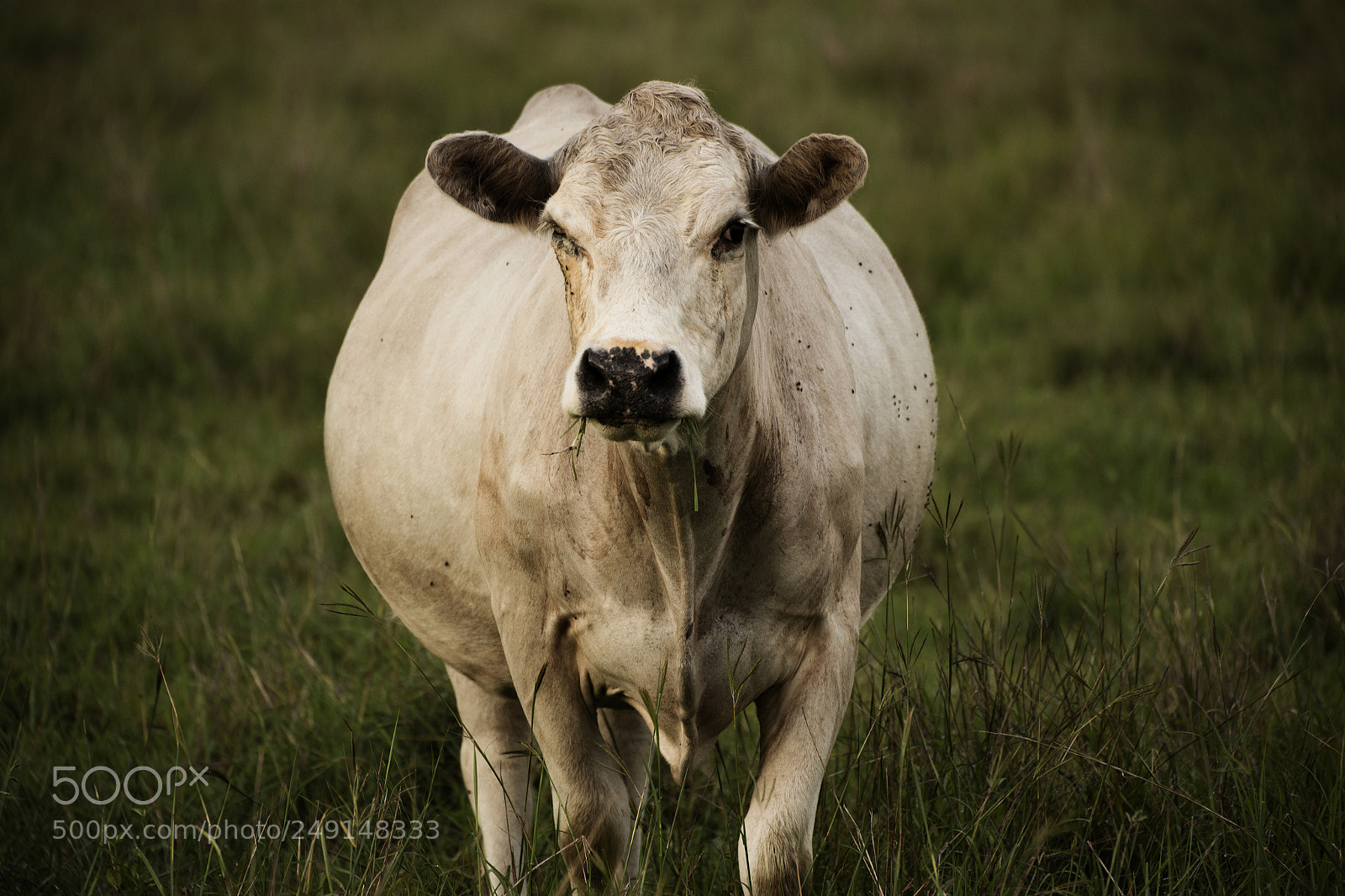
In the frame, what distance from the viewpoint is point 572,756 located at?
108 inches

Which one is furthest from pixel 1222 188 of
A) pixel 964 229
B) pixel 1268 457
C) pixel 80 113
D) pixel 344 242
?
pixel 80 113

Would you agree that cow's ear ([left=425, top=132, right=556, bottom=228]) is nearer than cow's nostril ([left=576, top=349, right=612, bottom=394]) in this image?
No

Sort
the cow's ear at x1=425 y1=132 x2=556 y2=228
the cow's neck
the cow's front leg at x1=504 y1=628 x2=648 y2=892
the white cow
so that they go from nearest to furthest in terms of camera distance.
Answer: the white cow, the cow's neck, the cow's ear at x1=425 y1=132 x2=556 y2=228, the cow's front leg at x1=504 y1=628 x2=648 y2=892

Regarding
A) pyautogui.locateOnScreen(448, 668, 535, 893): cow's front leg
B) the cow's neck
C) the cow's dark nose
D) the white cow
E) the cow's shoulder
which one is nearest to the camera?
the cow's dark nose

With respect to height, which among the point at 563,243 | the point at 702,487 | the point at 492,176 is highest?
the point at 492,176

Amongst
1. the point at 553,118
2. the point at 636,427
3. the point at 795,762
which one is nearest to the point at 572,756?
the point at 795,762

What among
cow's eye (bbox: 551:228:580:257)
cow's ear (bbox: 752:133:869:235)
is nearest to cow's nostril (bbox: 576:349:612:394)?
cow's eye (bbox: 551:228:580:257)

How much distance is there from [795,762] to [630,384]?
3.36ft

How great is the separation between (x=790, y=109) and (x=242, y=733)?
6800 millimetres

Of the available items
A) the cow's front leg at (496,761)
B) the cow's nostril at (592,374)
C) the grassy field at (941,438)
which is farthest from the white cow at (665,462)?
the cow's front leg at (496,761)

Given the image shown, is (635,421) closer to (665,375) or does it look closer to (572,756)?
(665,375)

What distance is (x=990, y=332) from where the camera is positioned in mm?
7094

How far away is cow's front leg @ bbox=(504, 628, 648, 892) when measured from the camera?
2.74m

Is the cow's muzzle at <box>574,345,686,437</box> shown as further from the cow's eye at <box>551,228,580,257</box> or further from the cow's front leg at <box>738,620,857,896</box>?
the cow's front leg at <box>738,620,857,896</box>
